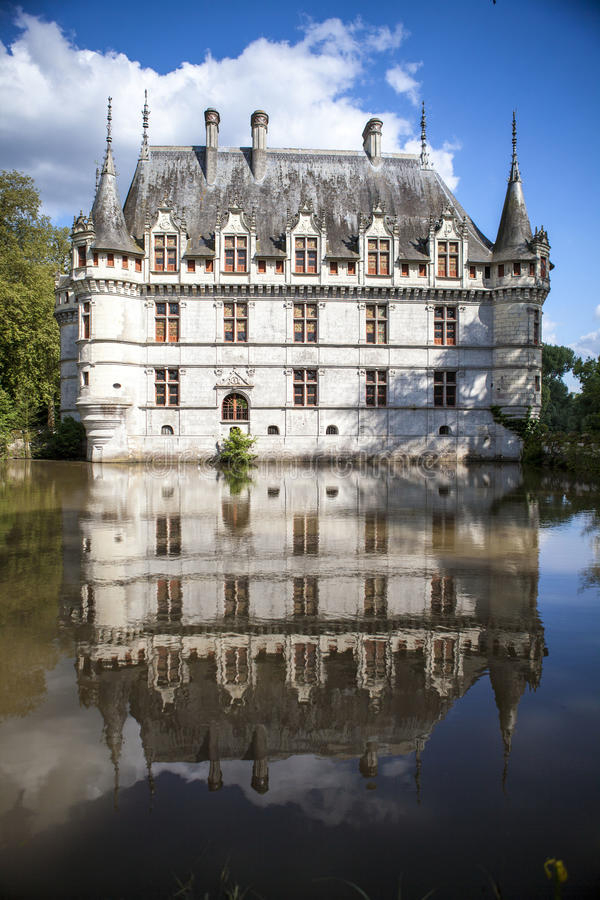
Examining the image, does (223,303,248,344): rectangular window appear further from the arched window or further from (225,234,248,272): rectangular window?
the arched window

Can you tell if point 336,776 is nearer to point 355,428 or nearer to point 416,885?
point 416,885

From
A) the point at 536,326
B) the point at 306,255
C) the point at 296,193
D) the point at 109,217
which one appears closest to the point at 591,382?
the point at 536,326

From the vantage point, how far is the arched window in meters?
31.8

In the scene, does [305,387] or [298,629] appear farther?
[305,387]

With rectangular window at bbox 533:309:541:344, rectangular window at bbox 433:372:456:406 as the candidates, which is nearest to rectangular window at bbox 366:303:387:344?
rectangular window at bbox 433:372:456:406

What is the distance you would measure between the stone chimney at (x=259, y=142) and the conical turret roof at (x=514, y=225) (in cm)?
1322

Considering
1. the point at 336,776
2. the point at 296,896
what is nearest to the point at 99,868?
the point at 296,896

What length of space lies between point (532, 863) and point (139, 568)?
6251mm

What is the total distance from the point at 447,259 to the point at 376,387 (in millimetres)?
7743

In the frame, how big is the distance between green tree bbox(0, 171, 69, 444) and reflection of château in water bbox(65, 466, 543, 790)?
2655cm

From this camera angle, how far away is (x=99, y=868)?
2.86 metres

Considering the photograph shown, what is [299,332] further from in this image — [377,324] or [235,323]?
[377,324]

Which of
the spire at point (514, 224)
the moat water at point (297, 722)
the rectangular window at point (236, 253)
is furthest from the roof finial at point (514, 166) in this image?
the moat water at point (297, 722)

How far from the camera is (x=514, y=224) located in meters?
32.5
